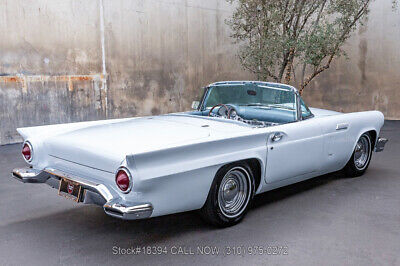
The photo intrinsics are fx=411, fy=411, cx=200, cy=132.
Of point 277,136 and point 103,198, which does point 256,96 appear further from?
point 103,198

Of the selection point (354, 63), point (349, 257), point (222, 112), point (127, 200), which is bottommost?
point (349, 257)

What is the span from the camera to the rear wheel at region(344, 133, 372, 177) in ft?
16.8

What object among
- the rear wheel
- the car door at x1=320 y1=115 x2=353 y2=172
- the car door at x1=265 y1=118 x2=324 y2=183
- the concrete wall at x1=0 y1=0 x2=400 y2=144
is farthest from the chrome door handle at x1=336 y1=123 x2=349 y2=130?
the concrete wall at x1=0 y1=0 x2=400 y2=144

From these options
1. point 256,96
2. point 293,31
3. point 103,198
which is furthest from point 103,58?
point 103,198

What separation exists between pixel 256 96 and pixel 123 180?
2127 mm

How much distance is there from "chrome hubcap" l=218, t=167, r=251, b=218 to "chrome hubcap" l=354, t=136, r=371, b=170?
84.2 inches

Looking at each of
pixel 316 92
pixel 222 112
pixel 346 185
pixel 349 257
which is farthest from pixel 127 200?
pixel 316 92

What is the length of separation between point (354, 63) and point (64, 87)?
7.85 meters

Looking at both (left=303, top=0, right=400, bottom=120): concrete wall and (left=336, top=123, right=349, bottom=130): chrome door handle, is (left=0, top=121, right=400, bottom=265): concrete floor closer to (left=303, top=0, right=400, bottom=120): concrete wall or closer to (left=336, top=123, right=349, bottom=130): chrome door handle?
(left=336, top=123, right=349, bottom=130): chrome door handle

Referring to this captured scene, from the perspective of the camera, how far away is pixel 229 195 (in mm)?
3584

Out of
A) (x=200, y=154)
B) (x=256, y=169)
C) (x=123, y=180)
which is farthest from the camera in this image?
(x=256, y=169)

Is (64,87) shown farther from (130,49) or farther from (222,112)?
(222,112)

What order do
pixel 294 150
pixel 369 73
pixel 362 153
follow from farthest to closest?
pixel 369 73
pixel 362 153
pixel 294 150

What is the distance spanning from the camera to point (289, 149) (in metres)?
3.91
